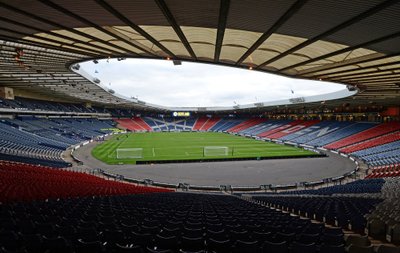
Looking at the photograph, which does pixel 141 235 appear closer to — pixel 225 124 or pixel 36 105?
pixel 36 105

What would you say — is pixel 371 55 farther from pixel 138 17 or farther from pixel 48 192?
pixel 48 192

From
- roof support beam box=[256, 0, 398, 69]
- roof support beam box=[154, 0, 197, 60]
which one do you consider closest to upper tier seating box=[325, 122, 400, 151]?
roof support beam box=[256, 0, 398, 69]

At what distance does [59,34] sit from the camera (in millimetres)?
12375

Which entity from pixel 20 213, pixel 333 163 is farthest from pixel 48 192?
pixel 333 163

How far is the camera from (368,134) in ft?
163

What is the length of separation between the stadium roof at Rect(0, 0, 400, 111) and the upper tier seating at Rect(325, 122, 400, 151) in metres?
36.3

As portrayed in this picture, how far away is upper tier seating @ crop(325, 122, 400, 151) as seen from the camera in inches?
1869

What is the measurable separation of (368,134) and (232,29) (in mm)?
48995

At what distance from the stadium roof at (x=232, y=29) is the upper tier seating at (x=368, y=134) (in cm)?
3625

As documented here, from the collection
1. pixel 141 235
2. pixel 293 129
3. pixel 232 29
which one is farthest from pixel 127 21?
pixel 293 129

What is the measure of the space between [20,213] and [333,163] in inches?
1545

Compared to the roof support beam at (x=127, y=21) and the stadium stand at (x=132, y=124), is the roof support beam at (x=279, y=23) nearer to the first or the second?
the roof support beam at (x=127, y=21)

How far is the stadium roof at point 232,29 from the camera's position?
7.45 metres

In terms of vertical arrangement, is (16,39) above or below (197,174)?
above
